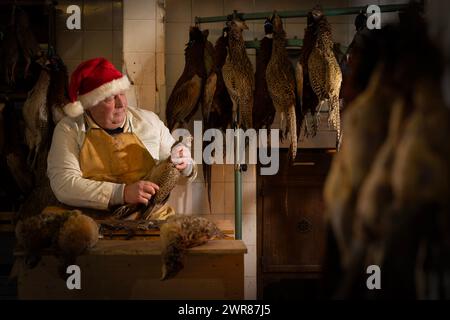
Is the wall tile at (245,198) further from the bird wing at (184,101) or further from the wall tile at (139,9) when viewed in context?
the wall tile at (139,9)

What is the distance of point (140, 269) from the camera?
5.86 feet

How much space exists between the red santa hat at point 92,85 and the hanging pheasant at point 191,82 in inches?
22.3

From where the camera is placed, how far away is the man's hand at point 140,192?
2426 mm

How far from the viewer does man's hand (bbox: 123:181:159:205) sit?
2426 mm

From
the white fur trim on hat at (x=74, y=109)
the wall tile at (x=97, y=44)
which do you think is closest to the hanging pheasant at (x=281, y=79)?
the white fur trim on hat at (x=74, y=109)

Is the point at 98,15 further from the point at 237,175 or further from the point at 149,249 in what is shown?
the point at 149,249

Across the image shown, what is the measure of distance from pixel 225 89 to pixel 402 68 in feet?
7.46

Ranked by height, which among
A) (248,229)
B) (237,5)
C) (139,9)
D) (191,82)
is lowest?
(248,229)

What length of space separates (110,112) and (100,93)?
0.10 meters

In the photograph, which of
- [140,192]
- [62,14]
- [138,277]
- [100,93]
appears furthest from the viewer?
[62,14]

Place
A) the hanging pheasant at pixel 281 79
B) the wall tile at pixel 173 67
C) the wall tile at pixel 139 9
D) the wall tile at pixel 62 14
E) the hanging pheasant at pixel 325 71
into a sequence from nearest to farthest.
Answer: the hanging pheasant at pixel 325 71, the hanging pheasant at pixel 281 79, the wall tile at pixel 139 9, the wall tile at pixel 62 14, the wall tile at pixel 173 67

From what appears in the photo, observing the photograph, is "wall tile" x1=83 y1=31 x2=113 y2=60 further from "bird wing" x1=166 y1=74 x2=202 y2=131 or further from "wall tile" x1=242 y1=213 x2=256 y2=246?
"wall tile" x1=242 y1=213 x2=256 y2=246

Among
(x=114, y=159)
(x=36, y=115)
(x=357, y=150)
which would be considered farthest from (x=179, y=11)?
(x=357, y=150)

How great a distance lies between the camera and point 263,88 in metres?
3.17
